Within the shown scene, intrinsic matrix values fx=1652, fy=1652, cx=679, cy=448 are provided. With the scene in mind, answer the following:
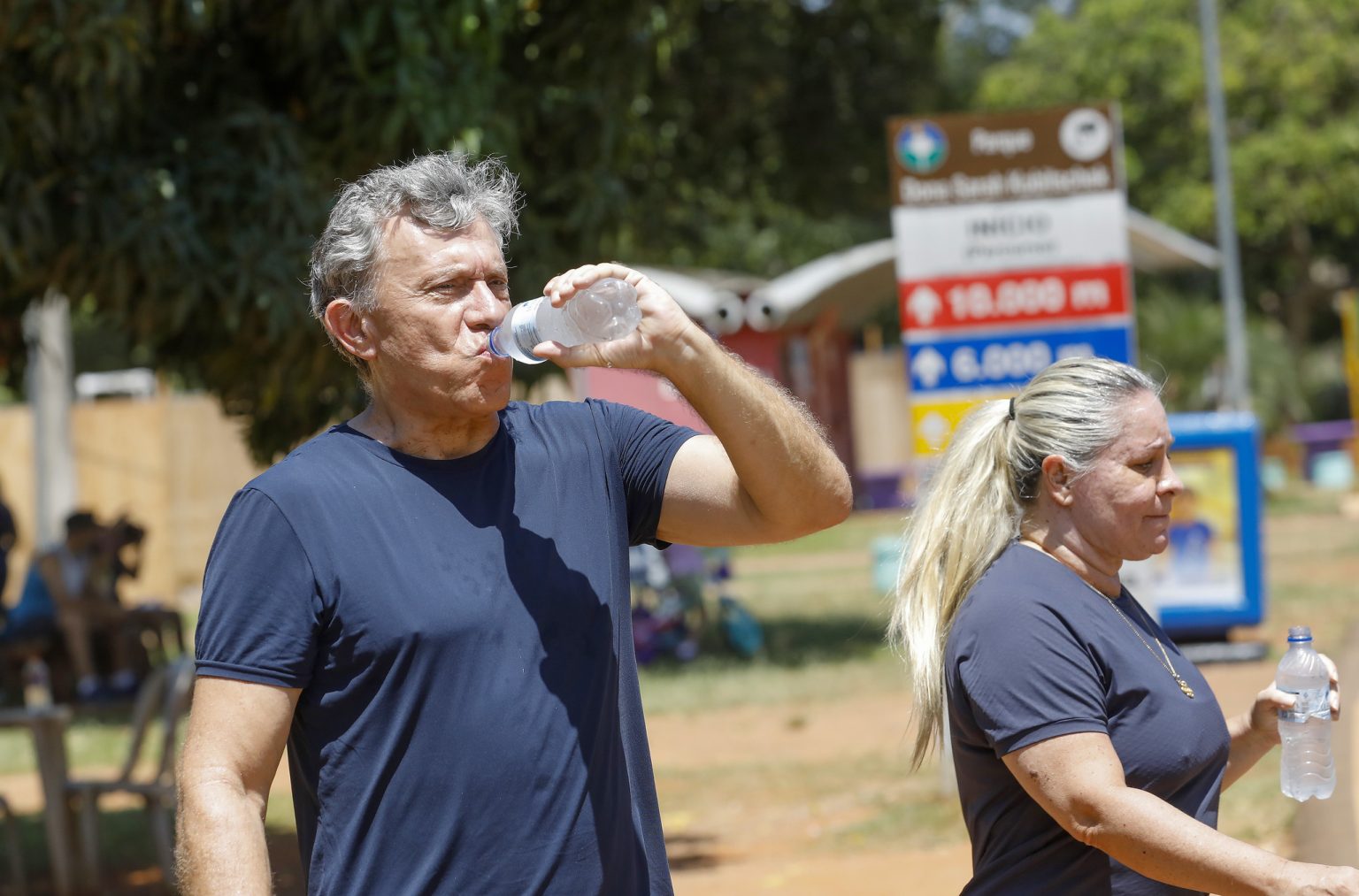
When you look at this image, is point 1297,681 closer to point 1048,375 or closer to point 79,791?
point 1048,375

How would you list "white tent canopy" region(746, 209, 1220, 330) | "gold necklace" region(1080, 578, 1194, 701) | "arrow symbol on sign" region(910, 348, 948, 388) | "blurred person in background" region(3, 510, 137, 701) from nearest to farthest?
1. "gold necklace" region(1080, 578, 1194, 701)
2. "arrow symbol on sign" region(910, 348, 948, 388)
3. "blurred person in background" region(3, 510, 137, 701)
4. "white tent canopy" region(746, 209, 1220, 330)

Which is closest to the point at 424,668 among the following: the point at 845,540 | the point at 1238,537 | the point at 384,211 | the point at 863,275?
the point at 384,211

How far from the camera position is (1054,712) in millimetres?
2580

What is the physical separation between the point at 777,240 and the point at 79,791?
31.5m

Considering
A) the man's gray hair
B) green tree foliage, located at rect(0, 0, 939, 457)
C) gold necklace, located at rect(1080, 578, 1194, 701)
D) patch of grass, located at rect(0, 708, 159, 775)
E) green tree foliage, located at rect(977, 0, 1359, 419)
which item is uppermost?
green tree foliage, located at rect(977, 0, 1359, 419)

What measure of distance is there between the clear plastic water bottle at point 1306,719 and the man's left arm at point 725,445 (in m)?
0.95

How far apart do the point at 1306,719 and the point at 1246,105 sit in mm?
29521

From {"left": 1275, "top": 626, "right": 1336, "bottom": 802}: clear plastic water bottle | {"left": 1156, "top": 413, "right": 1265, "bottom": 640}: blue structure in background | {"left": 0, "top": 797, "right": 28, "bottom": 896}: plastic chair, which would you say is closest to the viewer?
{"left": 1275, "top": 626, "right": 1336, "bottom": 802}: clear plastic water bottle

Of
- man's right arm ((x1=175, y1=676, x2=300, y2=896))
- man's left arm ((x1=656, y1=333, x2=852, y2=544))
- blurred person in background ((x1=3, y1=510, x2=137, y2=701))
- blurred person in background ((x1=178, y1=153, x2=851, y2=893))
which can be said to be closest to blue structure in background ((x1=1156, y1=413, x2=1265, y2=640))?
blurred person in background ((x1=3, y1=510, x2=137, y2=701))

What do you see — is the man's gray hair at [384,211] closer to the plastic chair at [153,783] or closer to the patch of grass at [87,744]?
the plastic chair at [153,783]

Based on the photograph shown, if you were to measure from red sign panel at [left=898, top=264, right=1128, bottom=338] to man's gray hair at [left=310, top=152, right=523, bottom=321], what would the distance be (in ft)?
19.2

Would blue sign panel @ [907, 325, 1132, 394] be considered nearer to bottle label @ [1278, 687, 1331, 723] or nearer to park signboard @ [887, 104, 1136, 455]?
park signboard @ [887, 104, 1136, 455]

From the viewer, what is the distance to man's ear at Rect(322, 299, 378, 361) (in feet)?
8.31

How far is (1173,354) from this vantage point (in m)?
25.8
